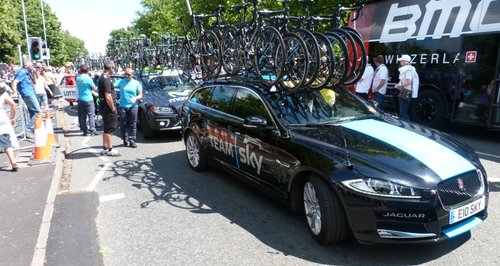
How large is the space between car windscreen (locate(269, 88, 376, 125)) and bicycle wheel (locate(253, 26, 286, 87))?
0.42 m

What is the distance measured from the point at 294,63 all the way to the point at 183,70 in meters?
4.70

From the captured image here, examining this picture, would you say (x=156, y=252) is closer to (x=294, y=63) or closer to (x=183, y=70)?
(x=294, y=63)

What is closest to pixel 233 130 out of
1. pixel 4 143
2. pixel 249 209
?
pixel 249 209

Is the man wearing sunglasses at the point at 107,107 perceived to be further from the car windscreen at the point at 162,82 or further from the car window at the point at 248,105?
the car window at the point at 248,105

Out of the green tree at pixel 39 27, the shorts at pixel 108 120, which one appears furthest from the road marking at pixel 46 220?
the green tree at pixel 39 27

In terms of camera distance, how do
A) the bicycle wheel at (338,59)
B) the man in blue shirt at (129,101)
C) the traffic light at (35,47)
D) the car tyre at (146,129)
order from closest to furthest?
the bicycle wheel at (338,59) < the man in blue shirt at (129,101) < the car tyre at (146,129) < the traffic light at (35,47)

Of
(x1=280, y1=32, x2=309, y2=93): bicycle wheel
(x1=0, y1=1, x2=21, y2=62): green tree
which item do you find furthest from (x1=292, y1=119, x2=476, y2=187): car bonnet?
(x1=0, y1=1, x2=21, y2=62): green tree

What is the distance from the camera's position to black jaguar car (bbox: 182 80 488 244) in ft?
10.8

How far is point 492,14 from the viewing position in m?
7.78

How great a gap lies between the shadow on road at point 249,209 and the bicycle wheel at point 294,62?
1.50 metres

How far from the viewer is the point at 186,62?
8.88 metres

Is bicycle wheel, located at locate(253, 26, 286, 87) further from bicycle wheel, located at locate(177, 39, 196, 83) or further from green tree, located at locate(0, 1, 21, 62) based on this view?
green tree, located at locate(0, 1, 21, 62)

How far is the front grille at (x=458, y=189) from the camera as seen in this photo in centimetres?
330

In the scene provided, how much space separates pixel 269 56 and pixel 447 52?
5.11 m
